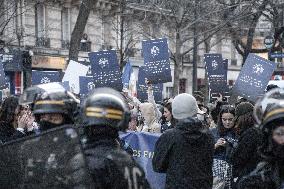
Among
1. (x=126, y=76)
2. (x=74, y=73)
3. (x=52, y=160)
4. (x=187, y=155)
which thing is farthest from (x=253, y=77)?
(x=52, y=160)

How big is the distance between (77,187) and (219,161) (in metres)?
3.61

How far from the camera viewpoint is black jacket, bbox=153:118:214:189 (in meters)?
5.03

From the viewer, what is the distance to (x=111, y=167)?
126 inches

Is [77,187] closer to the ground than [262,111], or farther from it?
closer to the ground

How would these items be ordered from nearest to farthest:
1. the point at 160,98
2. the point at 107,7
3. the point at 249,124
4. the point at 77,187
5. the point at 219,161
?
the point at 77,187 → the point at 249,124 → the point at 219,161 → the point at 160,98 → the point at 107,7

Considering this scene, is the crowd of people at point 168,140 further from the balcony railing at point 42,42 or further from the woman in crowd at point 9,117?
the balcony railing at point 42,42

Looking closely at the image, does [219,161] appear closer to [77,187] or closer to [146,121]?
[146,121]

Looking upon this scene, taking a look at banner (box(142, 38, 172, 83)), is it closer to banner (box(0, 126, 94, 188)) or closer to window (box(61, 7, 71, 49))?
banner (box(0, 126, 94, 188))

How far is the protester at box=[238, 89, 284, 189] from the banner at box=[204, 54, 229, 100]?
920 centimetres

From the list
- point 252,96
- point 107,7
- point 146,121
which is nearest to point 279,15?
point 107,7

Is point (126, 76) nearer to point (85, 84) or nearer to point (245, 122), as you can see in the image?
point (85, 84)

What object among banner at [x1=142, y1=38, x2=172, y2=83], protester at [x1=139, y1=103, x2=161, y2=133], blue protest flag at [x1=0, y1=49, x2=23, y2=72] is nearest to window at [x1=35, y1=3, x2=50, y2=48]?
blue protest flag at [x1=0, y1=49, x2=23, y2=72]

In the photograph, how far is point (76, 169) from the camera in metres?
2.93

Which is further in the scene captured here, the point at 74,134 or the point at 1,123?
the point at 1,123
